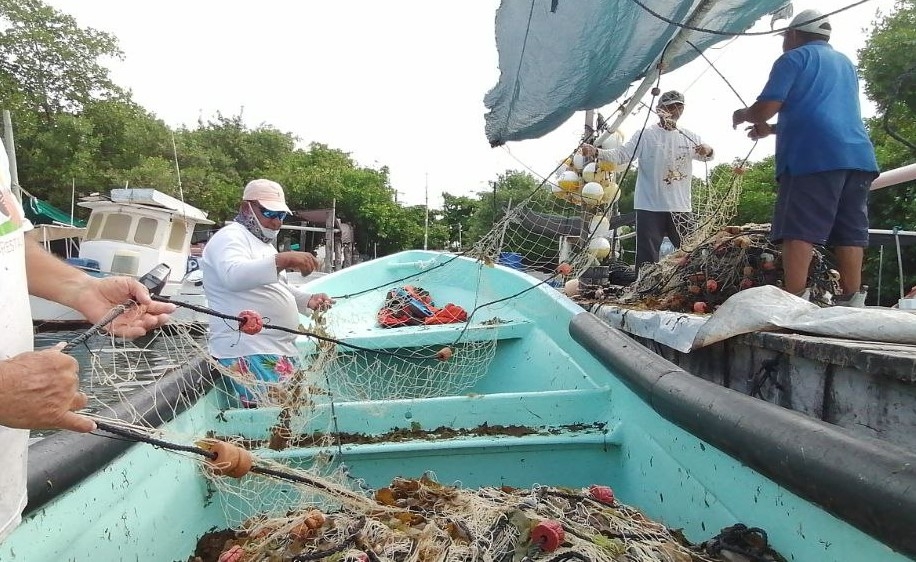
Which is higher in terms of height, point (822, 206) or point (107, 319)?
point (822, 206)

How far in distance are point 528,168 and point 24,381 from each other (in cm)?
555

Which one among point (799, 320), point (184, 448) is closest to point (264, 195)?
point (184, 448)

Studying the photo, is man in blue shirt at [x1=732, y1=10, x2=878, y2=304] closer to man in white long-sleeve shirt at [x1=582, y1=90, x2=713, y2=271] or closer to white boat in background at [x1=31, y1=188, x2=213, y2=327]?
man in white long-sleeve shirt at [x1=582, y1=90, x2=713, y2=271]

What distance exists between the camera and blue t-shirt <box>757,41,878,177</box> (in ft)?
9.57

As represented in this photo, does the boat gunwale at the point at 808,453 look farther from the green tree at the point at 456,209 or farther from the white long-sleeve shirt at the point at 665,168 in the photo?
the green tree at the point at 456,209

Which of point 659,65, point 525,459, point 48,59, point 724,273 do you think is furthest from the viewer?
point 48,59

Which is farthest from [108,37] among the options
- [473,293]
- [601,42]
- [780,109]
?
[780,109]

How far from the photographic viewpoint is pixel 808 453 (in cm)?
123

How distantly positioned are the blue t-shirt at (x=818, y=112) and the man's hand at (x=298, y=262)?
262 cm

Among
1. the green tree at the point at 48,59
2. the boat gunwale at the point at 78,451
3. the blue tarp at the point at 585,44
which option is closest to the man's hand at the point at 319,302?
the boat gunwale at the point at 78,451

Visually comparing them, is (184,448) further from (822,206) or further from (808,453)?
(822,206)

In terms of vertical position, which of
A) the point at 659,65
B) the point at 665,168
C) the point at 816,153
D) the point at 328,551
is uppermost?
the point at 659,65

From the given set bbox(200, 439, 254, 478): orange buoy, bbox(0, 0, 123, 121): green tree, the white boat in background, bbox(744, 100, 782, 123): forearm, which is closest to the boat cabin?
the white boat in background

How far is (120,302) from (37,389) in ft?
2.50
